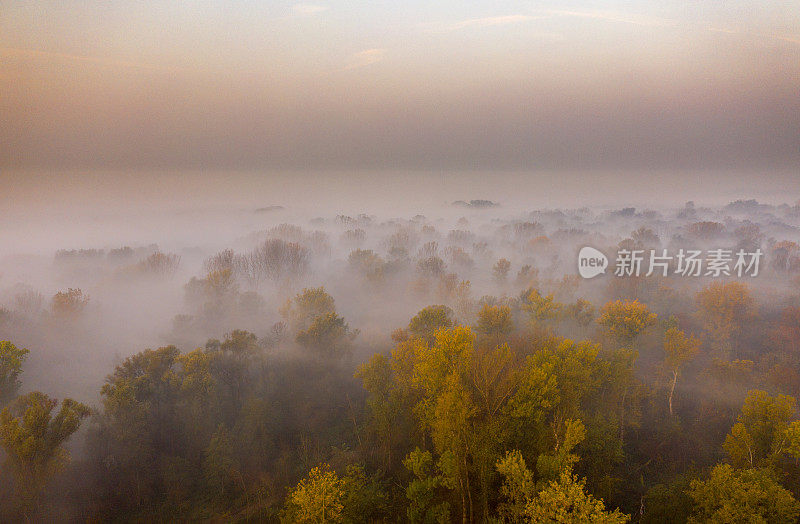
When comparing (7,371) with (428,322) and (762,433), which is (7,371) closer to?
(428,322)

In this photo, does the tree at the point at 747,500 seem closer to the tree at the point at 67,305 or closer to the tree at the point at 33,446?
the tree at the point at 33,446

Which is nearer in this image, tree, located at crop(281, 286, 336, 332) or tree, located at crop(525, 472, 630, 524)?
tree, located at crop(525, 472, 630, 524)

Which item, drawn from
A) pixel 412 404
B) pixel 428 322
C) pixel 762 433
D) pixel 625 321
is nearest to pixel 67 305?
pixel 428 322

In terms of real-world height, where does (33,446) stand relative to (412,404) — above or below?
below

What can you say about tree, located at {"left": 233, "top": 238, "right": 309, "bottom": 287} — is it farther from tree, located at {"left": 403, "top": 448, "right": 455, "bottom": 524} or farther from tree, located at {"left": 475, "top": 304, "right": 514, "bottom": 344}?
tree, located at {"left": 403, "top": 448, "right": 455, "bottom": 524}

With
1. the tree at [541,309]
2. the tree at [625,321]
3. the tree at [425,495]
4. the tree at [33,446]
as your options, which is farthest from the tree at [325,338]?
the tree at [625,321]

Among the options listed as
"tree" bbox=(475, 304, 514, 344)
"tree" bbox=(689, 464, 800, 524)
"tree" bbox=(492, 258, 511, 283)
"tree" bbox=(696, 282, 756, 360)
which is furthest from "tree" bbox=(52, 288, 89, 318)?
"tree" bbox=(696, 282, 756, 360)
